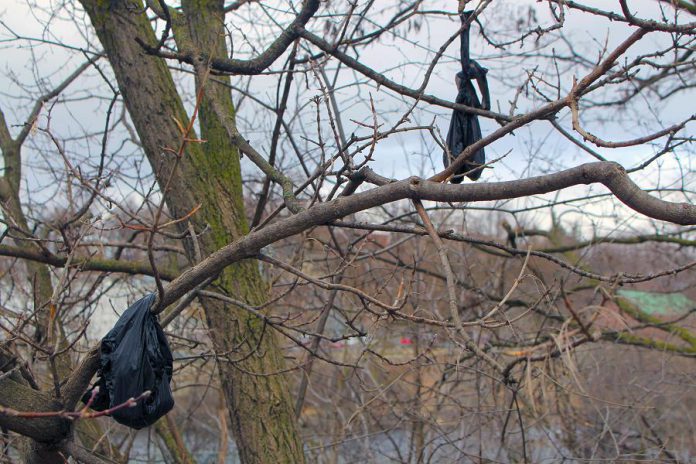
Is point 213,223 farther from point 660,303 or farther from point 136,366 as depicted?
point 660,303

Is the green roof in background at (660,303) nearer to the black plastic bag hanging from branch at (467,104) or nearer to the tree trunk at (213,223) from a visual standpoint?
the black plastic bag hanging from branch at (467,104)

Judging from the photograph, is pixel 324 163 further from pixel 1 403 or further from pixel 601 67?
pixel 1 403

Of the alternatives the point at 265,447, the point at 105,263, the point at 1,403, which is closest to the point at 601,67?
the point at 1,403

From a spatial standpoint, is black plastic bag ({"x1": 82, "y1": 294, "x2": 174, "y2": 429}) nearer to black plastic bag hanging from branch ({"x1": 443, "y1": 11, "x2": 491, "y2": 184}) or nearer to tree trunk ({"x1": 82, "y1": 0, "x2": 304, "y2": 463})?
tree trunk ({"x1": 82, "y1": 0, "x2": 304, "y2": 463})

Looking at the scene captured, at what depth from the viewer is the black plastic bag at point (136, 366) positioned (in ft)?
9.69

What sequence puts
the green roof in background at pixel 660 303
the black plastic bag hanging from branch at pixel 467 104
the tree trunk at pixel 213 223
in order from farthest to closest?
the green roof in background at pixel 660 303
the tree trunk at pixel 213 223
the black plastic bag hanging from branch at pixel 467 104

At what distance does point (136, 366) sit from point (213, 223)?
1.91 metres

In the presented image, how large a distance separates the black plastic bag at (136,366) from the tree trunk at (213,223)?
1356mm

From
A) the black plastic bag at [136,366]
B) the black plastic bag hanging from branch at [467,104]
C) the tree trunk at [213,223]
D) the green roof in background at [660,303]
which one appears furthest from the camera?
the green roof in background at [660,303]

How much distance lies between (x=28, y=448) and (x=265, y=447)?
1.44m

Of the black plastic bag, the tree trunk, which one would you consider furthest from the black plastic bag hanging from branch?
the black plastic bag

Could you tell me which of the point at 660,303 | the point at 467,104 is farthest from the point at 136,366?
the point at 660,303

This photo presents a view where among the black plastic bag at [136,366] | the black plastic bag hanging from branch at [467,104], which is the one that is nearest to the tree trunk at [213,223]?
the black plastic bag at [136,366]

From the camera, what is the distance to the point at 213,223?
4773mm
